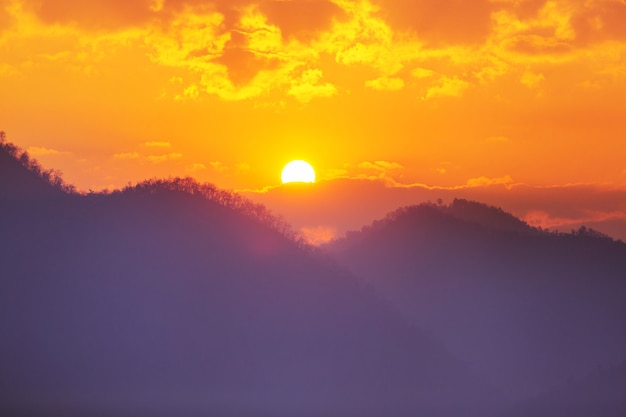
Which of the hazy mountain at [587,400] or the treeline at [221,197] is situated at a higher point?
the treeline at [221,197]

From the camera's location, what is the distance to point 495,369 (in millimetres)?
177750

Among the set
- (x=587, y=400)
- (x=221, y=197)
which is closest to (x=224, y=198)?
(x=221, y=197)

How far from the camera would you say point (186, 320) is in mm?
118125

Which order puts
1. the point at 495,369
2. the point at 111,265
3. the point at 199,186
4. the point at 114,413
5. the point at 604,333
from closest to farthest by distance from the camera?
1. the point at 114,413
2. the point at 111,265
3. the point at 199,186
4. the point at 495,369
5. the point at 604,333

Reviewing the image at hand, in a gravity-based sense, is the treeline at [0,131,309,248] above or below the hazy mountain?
above

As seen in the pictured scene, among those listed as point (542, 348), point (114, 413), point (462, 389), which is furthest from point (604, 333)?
point (114, 413)

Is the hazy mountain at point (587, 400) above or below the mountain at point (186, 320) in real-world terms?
below

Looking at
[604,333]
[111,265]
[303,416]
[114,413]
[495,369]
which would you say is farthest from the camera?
[604,333]

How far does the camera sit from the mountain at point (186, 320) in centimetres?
10338

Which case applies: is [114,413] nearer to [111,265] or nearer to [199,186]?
[111,265]

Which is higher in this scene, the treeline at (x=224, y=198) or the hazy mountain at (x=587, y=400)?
the treeline at (x=224, y=198)

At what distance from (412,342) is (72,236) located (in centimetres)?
5154

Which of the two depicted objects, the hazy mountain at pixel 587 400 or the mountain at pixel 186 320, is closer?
the mountain at pixel 186 320

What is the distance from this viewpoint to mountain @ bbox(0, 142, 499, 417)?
10338cm
